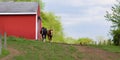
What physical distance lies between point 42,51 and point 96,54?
14.4 ft

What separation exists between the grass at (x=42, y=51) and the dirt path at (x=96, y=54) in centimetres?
61

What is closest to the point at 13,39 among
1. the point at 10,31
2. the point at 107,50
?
the point at 10,31

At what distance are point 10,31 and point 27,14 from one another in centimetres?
263

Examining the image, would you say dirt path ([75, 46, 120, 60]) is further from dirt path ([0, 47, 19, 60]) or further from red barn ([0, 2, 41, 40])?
red barn ([0, 2, 41, 40])

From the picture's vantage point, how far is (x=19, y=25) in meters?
46.8

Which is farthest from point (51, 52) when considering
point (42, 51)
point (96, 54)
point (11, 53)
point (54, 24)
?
point (54, 24)

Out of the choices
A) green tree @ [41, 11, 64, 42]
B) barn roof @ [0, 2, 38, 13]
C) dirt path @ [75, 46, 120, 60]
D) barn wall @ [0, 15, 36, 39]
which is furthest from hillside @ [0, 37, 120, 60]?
green tree @ [41, 11, 64, 42]

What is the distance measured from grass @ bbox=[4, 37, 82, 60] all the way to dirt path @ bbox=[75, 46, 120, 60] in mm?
605

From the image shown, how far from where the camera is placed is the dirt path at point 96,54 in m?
32.9

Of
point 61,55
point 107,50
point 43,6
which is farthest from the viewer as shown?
point 43,6

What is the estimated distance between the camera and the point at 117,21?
4825cm

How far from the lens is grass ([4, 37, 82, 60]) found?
100ft

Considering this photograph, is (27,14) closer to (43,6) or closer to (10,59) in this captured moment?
(10,59)

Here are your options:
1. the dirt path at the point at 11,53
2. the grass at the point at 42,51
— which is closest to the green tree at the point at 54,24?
the grass at the point at 42,51
